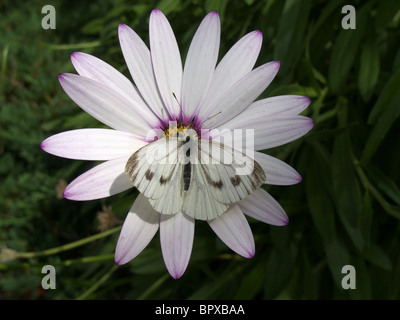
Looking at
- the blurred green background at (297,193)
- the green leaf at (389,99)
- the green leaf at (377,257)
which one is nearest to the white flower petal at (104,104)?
the blurred green background at (297,193)

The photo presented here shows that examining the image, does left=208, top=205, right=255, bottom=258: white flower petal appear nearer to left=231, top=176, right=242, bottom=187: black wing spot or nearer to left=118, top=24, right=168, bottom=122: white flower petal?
left=231, top=176, right=242, bottom=187: black wing spot

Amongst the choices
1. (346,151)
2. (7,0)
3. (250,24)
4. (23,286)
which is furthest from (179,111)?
(7,0)

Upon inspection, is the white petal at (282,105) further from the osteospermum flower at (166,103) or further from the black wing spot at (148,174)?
the black wing spot at (148,174)

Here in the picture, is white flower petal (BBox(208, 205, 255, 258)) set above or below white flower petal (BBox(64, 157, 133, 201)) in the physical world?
below

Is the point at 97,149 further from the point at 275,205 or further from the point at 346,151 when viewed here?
the point at 346,151

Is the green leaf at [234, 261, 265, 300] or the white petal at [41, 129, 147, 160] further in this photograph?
the green leaf at [234, 261, 265, 300]
